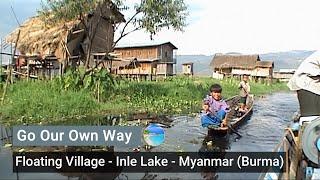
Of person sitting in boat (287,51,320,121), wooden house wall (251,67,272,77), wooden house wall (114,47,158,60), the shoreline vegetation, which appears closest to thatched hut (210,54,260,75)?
wooden house wall (251,67,272,77)

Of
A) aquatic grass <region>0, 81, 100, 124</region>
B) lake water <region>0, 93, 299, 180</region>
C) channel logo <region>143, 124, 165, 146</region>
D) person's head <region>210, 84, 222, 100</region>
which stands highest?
person's head <region>210, 84, 222, 100</region>

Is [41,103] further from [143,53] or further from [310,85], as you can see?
[143,53]

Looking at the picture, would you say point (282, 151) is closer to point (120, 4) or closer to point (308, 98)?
point (308, 98)

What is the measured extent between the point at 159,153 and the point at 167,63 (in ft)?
108

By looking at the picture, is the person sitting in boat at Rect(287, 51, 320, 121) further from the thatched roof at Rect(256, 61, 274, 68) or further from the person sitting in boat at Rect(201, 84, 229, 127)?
the thatched roof at Rect(256, 61, 274, 68)

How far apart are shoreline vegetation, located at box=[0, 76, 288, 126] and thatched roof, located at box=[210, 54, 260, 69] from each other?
97.6ft

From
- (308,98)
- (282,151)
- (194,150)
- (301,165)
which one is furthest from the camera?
(194,150)

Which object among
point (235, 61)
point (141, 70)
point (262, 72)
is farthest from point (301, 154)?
point (235, 61)

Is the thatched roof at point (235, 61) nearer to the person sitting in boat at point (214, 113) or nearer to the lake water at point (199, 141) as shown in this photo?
the lake water at point (199, 141)

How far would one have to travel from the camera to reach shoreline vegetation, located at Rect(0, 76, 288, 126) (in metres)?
14.2

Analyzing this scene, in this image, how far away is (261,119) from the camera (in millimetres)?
16828

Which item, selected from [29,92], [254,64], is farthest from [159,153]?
[254,64]
